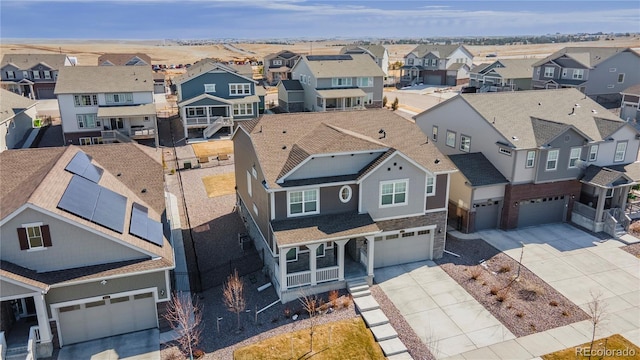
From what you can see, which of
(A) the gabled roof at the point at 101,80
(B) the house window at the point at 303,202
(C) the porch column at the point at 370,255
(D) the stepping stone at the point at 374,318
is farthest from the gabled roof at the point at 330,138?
(A) the gabled roof at the point at 101,80

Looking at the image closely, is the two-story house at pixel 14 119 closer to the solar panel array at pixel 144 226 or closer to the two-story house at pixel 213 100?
the two-story house at pixel 213 100

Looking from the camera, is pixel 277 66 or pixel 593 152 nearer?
pixel 593 152

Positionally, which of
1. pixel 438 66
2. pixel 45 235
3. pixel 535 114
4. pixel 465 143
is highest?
A: pixel 438 66

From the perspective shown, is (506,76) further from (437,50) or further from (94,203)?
(94,203)

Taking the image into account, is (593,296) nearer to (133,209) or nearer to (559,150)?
(559,150)

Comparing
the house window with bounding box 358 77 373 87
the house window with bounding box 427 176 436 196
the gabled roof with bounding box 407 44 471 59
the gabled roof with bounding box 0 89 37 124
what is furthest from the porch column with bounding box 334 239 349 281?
the gabled roof with bounding box 407 44 471 59

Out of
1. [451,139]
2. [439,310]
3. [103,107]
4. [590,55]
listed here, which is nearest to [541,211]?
[451,139]

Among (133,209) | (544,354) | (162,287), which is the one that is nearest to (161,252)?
(162,287)
